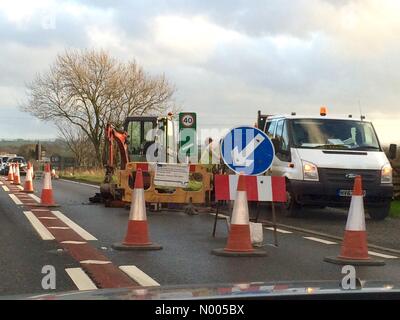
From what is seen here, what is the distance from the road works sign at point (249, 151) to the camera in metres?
9.22

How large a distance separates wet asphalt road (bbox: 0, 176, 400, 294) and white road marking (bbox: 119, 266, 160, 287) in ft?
0.28

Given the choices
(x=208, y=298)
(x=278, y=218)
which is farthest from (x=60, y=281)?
(x=278, y=218)

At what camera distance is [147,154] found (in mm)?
16469

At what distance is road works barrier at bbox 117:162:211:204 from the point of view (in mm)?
13797

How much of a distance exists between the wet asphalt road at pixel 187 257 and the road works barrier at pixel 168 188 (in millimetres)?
1742

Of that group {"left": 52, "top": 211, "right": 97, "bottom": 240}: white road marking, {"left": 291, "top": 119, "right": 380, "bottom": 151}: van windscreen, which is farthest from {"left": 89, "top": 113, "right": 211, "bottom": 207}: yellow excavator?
{"left": 291, "top": 119, "right": 380, "bottom": 151}: van windscreen

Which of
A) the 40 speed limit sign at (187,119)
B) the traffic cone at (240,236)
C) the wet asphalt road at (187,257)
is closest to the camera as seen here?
the wet asphalt road at (187,257)

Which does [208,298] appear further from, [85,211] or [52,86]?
[52,86]

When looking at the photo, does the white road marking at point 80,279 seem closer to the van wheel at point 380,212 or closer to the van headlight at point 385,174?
the van headlight at point 385,174

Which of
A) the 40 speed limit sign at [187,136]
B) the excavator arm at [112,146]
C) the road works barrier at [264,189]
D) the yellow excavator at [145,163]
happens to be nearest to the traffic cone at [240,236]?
the road works barrier at [264,189]

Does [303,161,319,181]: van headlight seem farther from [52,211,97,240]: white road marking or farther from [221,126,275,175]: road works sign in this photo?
[52,211,97,240]: white road marking

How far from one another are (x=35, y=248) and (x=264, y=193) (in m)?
3.39

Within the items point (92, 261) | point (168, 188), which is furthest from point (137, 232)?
point (168, 188)

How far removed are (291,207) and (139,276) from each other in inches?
272
